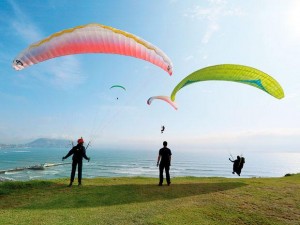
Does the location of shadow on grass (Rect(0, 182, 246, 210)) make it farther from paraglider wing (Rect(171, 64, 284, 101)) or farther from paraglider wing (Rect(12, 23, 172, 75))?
paraglider wing (Rect(12, 23, 172, 75))

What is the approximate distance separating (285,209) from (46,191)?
953 centimetres

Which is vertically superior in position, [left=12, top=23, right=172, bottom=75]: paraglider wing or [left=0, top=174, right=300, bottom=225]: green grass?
[left=12, top=23, right=172, bottom=75]: paraglider wing

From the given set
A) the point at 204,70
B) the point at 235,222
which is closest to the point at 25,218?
the point at 235,222

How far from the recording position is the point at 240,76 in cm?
1320

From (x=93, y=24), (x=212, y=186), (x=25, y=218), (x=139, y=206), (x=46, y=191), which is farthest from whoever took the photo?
(x=212, y=186)

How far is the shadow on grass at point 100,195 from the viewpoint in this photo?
29.6ft

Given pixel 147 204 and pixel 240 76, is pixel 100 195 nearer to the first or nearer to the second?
pixel 147 204

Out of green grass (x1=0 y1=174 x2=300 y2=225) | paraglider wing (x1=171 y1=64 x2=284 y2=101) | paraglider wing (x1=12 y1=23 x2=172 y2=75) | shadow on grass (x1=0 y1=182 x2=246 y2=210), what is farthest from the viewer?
paraglider wing (x1=171 y1=64 x2=284 y2=101)

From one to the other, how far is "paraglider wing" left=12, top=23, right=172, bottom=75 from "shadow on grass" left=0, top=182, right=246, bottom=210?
18.6 ft

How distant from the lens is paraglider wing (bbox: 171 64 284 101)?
41.6 feet

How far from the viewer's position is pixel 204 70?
43.7ft

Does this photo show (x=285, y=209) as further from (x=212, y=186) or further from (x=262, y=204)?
(x=212, y=186)

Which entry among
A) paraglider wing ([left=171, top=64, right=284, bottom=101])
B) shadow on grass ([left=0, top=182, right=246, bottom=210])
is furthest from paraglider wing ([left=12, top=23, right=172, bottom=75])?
shadow on grass ([left=0, top=182, right=246, bottom=210])

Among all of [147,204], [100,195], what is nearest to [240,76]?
[147,204]
